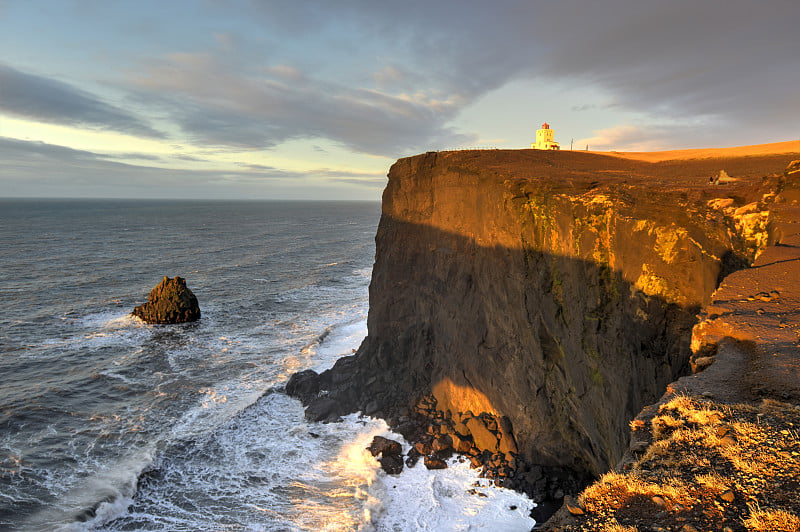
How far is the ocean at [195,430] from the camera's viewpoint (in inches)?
742

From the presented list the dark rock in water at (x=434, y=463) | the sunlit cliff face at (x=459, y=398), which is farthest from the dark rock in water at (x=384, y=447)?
the sunlit cliff face at (x=459, y=398)

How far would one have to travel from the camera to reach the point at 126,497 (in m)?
20.0

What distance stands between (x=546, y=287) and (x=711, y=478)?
1502cm

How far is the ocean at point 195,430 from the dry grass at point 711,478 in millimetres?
14055

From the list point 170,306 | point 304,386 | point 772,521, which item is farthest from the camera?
point 170,306

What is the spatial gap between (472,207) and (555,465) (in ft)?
48.8

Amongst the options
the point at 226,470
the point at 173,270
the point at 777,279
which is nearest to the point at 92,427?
the point at 226,470

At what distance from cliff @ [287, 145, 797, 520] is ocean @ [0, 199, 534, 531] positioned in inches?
131

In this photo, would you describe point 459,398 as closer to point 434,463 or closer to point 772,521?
point 434,463

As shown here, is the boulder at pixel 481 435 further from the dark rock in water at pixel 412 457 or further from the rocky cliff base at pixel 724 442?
the rocky cliff base at pixel 724 442

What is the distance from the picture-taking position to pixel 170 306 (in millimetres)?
45562

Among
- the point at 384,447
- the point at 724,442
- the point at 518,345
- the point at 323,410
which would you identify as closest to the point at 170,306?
the point at 323,410

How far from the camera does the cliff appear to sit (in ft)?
45.3

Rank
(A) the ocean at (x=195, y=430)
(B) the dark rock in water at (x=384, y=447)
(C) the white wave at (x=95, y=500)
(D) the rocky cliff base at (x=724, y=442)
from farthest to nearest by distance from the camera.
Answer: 1. (B) the dark rock in water at (x=384, y=447)
2. (A) the ocean at (x=195, y=430)
3. (C) the white wave at (x=95, y=500)
4. (D) the rocky cliff base at (x=724, y=442)
